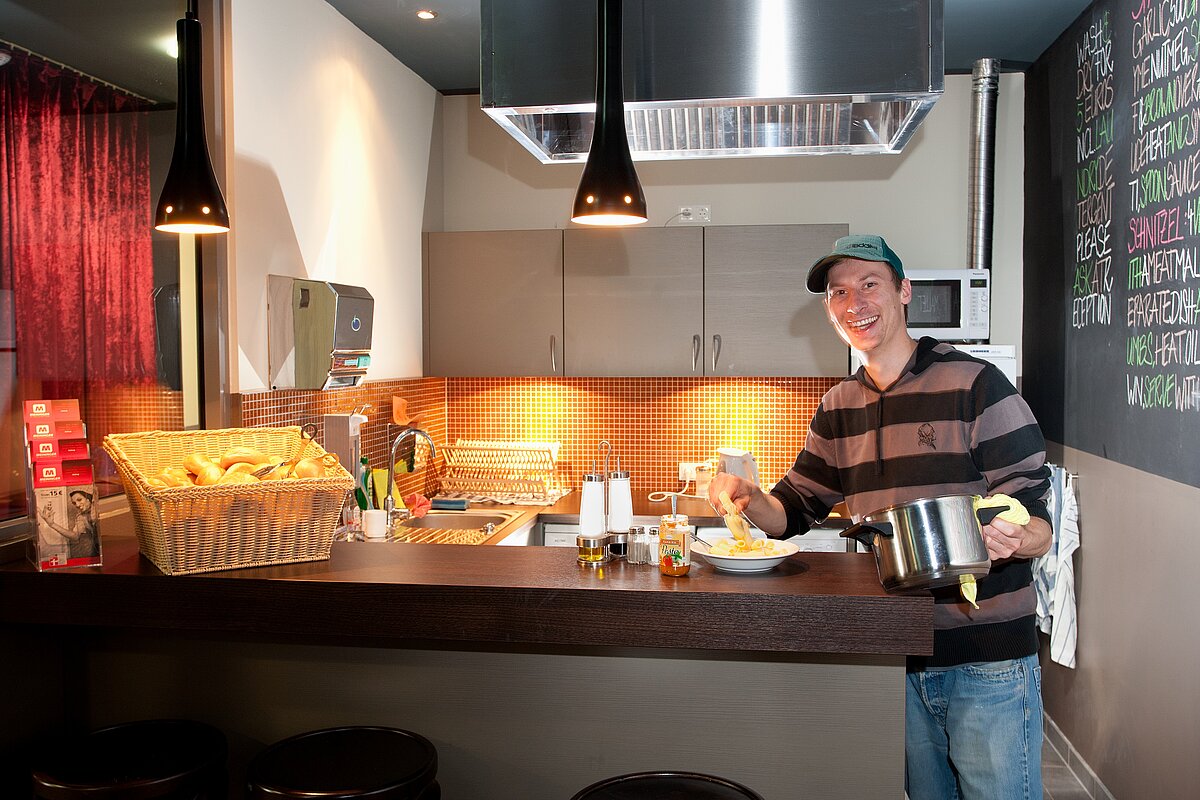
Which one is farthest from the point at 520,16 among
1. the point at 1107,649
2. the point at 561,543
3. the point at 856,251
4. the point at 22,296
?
the point at 1107,649

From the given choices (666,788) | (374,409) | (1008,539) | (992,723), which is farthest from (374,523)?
(1008,539)

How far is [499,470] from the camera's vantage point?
14.5 feet

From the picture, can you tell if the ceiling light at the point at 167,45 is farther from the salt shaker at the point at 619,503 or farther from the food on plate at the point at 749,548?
the food on plate at the point at 749,548

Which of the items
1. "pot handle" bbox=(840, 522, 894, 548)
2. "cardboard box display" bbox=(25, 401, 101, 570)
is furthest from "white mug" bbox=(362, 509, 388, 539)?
"pot handle" bbox=(840, 522, 894, 548)

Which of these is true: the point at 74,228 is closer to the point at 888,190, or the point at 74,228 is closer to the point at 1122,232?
the point at 1122,232

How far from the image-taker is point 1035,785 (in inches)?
81.1

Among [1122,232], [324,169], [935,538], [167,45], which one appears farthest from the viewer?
[324,169]

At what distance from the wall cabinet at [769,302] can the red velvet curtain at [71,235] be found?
2.28 m

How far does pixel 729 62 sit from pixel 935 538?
1.14 meters

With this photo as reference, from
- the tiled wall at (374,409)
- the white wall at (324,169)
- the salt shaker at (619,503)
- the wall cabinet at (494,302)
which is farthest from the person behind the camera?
the wall cabinet at (494,302)

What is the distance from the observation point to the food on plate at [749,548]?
1979 mm

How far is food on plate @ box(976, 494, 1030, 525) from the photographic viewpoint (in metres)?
1.67

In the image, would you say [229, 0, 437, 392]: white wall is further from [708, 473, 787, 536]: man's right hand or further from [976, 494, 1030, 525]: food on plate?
[976, 494, 1030, 525]: food on plate

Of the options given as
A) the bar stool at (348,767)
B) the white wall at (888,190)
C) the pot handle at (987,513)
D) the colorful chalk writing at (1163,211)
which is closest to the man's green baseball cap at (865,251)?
the pot handle at (987,513)
